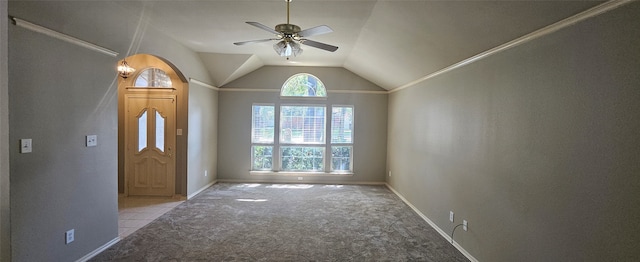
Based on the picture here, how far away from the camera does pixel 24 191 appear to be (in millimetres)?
2326

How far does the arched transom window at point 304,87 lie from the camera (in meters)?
6.72

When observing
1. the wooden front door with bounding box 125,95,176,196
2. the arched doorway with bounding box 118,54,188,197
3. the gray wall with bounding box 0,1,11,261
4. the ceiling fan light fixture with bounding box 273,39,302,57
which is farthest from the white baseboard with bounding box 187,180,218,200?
the gray wall with bounding box 0,1,11,261

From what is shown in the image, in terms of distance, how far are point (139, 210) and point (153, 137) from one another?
1.33m

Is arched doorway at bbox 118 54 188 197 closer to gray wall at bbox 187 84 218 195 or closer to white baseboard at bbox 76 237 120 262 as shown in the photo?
gray wall at bbox 187 84 218 195

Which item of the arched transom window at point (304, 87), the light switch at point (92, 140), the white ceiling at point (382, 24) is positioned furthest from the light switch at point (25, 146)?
the arched transom window at point (304, 87)

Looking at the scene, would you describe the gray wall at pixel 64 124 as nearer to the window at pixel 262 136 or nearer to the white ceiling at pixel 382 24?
the white ceiling at pixel 382 24

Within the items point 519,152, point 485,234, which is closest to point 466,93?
point 519,152

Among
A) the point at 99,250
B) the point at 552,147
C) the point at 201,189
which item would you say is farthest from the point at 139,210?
the point at 552,147

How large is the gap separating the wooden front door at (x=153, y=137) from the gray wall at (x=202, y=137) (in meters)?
0.30

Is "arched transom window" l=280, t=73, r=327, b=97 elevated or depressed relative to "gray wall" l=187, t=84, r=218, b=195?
elevated

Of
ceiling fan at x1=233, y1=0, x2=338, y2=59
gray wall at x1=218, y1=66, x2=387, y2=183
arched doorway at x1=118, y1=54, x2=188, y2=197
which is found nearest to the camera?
ceiling fan at x1=233, y1=0, x2=338, y2=59

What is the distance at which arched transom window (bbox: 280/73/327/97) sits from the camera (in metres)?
6.72

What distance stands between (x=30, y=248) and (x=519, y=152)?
410 centimetres

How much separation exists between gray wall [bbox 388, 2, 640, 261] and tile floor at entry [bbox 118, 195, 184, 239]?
404 cm
